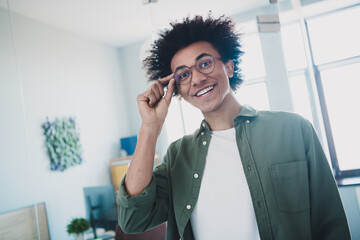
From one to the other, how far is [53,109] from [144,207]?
2.51m

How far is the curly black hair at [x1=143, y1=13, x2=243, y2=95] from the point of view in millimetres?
1286

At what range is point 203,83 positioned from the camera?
3.67ft

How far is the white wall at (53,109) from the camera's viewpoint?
6.73 ft

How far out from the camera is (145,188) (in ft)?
3.41

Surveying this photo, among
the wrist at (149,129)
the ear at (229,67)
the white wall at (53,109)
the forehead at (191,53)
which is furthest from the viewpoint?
the white wall at (53,109)

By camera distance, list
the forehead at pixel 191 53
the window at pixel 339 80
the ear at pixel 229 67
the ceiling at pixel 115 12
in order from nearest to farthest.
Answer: the forehead at pixel 191 53
the ear at pixel 229 67
the ceiling at pixel 115 12
the window at pixel 339 80

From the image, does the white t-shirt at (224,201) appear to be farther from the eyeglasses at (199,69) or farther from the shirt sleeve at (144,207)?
the eyeglasses at (199,69)

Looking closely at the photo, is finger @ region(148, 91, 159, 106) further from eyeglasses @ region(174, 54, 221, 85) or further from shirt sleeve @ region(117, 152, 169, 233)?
shirt sleeve @ region(117, 152, 169, 233)

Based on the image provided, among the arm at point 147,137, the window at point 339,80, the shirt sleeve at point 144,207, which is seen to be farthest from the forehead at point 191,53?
the window at point 339,80

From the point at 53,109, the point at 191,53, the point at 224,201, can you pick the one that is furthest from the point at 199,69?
the point at 53,109

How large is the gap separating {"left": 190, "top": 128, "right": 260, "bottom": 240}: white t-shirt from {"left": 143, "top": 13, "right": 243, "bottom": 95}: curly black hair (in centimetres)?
50

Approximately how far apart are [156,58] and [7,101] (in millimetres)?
1386

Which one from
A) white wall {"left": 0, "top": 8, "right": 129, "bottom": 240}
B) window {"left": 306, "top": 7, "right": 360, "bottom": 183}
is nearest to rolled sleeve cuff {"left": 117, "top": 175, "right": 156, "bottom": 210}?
white wall {"left": 0, "top": 8, "right": 129, "bottom": 240}

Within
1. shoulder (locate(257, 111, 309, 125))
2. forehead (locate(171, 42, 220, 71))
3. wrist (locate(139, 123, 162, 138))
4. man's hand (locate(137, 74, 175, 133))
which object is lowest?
shoulder (locate(257, 111, 309, 125))
